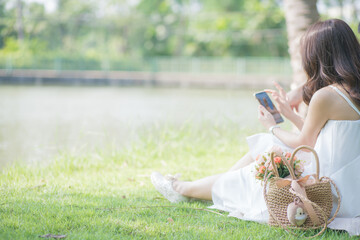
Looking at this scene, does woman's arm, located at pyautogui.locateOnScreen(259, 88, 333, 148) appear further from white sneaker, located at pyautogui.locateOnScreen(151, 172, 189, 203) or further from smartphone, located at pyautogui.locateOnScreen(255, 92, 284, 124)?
white sneaker, located at pyautogui.locateOnScreen(151, 172, 189, 203)

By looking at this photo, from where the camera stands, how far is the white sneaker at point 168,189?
295 centimetres

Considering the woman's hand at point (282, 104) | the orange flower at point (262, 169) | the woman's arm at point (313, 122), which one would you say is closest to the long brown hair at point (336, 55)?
the woman's arm at point (313, 122)

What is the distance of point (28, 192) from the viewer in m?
3.05

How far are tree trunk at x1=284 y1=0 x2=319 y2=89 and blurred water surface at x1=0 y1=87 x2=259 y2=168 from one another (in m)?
1.51

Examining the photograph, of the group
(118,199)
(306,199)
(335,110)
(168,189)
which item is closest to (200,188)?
(168,189)

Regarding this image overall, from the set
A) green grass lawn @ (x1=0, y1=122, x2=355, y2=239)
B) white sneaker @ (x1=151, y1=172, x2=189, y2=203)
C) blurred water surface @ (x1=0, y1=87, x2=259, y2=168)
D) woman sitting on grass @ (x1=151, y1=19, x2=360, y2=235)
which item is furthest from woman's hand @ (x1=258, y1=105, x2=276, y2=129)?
blurred water surface @ (x1=0, y1=87, x2=259, y2=168)

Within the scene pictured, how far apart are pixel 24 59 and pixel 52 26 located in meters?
6.72

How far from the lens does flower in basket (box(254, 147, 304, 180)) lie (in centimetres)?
233

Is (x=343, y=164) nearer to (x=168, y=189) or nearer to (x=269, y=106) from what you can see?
(x=269, y=106)

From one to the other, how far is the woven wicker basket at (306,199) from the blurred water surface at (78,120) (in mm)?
2983

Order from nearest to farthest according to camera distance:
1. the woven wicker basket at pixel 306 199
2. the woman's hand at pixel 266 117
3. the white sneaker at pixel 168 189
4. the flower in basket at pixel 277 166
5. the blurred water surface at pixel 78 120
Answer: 1. the woven wicker basket at pixel 306 199
2. the flower in basket at pixel 277 166
3. the woman's hand at pixel 266 117
4. the white sneaker at pixel 168 189
5. the blurred water surface at pixel 78 120

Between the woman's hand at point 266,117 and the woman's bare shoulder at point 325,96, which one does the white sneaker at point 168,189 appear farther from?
the woman's bare shoulder at point 325,96

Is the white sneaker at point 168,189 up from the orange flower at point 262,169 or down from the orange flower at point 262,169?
down

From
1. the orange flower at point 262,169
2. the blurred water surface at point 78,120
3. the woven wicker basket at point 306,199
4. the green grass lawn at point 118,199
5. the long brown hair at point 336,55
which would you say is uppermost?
the long brown hair at point 336,55
